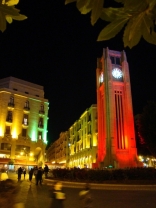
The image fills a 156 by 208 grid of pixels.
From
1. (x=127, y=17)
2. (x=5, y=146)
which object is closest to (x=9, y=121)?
(x=5, y=146)

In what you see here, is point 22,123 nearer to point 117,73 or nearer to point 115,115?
point 115,115

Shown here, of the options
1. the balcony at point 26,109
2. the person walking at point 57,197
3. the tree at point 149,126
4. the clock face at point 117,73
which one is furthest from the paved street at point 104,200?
the balcony at point 26,109

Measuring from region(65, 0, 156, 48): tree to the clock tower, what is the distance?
38.4 m

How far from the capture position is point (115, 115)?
4328cm

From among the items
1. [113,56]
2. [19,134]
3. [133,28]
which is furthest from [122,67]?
[133,28]

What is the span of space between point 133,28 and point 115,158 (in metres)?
39.2

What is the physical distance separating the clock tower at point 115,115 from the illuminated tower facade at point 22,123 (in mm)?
15540

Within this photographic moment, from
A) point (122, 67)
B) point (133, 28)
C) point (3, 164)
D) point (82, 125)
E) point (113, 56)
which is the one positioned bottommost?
point (3, 164)

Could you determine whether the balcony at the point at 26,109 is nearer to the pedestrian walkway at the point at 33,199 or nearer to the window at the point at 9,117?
the window at the point at 9,117

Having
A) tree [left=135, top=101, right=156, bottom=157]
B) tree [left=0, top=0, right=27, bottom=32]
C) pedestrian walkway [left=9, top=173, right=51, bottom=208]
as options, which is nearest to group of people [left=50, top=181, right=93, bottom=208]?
pedestrian walkway [left=9, top=173, right=51, bottom=208]

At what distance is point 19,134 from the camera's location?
48.6m

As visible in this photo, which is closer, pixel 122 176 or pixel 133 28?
pixel 133 28

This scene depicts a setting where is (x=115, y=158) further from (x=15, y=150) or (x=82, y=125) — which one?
(x=82, y=125)

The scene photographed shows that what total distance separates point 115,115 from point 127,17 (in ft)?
139
